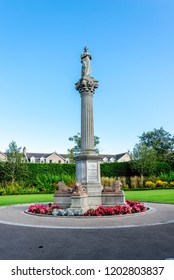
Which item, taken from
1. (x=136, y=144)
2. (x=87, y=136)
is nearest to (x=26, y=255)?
(x=87, y=136)

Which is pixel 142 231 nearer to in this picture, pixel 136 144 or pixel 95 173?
pixel 95 173

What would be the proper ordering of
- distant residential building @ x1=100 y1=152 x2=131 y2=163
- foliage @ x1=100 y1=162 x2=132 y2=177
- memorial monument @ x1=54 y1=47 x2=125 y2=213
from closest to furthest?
memorial monument @ x1=54 y1=47 x2=125 y2=213
foliage @ x1=100 y1=162 x2=132 y2=177
distant residential building @ x1=100 y1=152 x2=131 y2=163

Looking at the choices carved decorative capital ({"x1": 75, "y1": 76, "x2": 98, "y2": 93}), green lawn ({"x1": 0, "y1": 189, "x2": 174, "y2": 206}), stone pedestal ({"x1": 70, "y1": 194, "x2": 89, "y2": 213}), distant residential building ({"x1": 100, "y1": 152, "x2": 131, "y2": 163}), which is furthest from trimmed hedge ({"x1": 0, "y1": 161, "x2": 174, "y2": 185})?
distant residential building ({"x1": 100, "y1": 152, "x2": 131, "y2": 163})

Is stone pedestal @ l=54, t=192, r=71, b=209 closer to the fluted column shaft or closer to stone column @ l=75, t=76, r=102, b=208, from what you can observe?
stone column @ l=75, t=76, r=102, b=208

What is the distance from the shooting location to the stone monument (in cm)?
1262

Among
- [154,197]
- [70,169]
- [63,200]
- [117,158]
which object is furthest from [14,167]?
[117,158]

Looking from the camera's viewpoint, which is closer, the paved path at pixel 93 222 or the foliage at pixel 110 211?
the paved path at pixel 93 222

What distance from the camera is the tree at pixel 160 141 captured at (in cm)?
7231

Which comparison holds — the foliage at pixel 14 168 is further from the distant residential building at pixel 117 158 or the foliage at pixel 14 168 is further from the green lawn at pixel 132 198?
the distant residential building at pixel 117 158

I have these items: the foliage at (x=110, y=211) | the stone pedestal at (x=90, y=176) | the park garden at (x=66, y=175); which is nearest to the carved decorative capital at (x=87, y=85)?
the stone pedestal at (x=90, y=176)

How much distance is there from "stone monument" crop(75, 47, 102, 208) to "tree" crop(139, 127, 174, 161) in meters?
60.1

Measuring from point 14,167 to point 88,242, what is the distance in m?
26.7

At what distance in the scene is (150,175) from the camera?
36.9 meters
